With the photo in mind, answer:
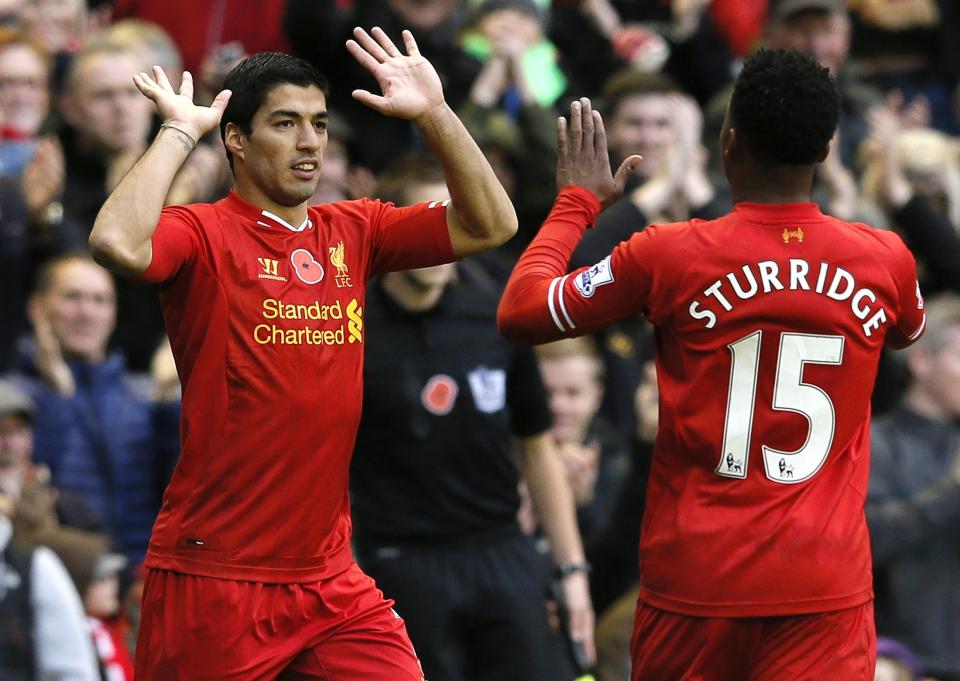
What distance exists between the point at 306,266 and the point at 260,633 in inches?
41.1

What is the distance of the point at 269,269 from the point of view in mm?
5461

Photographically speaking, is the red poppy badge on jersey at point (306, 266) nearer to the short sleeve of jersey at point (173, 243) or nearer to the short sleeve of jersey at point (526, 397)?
the short sleeve of jersey at point (173, 243)

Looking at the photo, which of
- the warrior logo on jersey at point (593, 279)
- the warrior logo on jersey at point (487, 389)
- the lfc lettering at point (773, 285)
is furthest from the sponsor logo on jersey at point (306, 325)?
the warrior logo on jersey at point (487, 389)

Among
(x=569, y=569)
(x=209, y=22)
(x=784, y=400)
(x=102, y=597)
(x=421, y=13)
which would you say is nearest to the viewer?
(x=784, y=400)

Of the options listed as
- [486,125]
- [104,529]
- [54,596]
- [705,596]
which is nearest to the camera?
[705,596]

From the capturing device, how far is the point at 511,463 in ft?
23.9

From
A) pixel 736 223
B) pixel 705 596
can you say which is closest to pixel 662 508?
pixel 705 596

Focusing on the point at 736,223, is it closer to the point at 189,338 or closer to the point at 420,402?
the point at 189,338

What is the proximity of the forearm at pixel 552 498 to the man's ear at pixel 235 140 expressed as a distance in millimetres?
2308

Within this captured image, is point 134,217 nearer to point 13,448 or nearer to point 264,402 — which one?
point 264,402

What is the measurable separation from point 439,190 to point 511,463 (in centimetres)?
108

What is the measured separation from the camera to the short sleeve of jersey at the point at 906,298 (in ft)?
17.7

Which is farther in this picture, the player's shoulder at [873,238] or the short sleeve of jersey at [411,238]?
the short sleeve of jersey at [411,238]

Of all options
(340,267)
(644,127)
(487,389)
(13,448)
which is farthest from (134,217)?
(644,127)
